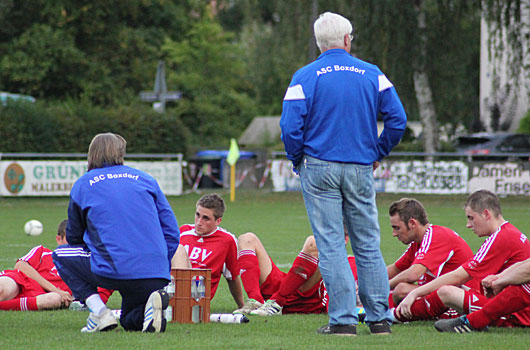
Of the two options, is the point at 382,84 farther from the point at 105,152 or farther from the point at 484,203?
the point at 105,152

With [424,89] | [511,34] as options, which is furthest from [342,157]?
[424,89]

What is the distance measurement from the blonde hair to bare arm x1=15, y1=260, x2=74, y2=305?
6.29 feet

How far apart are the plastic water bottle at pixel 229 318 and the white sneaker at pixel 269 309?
1.39 ft

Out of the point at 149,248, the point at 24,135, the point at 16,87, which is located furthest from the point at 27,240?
the point at 16,87

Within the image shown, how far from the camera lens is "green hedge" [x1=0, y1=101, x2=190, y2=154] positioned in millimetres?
27547

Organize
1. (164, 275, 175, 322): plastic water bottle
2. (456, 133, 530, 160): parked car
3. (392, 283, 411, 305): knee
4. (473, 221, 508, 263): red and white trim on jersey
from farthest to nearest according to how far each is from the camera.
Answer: (456, 133, 530, 160): parked car → (392, 283, 411, 305): knee → (164, 275, 175, 322): plastic water bottle → (473, 221, 508, 263): red and white trim on jersey

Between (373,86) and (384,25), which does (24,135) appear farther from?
(373,86)

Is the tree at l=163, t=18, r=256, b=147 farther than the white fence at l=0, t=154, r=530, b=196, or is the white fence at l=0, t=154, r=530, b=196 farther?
the tree at l=163, t=18, r=256, b=147

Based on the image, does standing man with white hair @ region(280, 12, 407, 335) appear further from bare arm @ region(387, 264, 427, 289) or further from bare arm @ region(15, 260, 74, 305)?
bare arm @ region(15, 260, 74, 305)

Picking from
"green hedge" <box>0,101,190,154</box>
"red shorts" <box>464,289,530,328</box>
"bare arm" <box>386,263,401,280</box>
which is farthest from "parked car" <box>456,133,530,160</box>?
"red shorts" <box>464,289,530,328</box>

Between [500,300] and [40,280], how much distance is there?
3.89m

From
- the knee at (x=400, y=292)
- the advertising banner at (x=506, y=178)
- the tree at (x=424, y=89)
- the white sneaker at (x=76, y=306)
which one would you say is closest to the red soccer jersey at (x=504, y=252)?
the knee at (x=400, y=292)

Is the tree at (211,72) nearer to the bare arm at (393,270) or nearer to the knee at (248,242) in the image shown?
the knee at (248,242)

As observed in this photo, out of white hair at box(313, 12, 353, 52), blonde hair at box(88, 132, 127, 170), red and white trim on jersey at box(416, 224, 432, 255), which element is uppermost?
white hair at box(313, 12, 353, 52)
